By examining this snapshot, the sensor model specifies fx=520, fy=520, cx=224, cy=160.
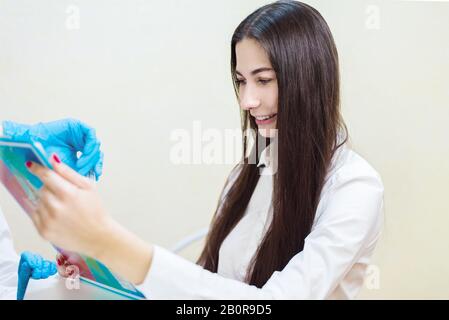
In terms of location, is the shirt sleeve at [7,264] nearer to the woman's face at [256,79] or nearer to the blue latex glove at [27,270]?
the blue latex glove at [27,270]

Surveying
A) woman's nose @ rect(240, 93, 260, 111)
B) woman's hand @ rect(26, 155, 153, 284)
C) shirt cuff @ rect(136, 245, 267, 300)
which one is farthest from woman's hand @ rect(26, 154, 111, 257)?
woman's nose @ rect(240, 93, 260, 111)

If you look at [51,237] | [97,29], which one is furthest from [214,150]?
[51,237]

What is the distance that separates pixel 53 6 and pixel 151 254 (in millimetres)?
875

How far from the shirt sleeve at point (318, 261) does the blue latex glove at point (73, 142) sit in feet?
1.08

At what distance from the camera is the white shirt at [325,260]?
30.9 inches

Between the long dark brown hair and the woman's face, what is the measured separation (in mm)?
17

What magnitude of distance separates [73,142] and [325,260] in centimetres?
55

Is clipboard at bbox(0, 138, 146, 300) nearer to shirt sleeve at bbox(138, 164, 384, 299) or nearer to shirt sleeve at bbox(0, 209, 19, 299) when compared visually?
shirt sleeve at bbox(138, 164, 384, 299)

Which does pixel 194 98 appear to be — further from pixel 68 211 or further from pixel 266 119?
pixel 68 211

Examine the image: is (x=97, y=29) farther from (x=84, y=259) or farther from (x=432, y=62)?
(x=432, y=62)

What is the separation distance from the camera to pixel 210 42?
145cm

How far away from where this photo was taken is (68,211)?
660 millimetres

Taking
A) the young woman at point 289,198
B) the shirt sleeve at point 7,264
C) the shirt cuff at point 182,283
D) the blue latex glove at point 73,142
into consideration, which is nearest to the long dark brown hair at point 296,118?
the young woman at point 289,198
